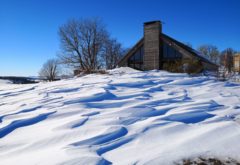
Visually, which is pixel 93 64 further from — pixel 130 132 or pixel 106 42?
pixel 130 132

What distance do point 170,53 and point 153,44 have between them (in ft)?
4.80

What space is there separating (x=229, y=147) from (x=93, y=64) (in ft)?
92.4

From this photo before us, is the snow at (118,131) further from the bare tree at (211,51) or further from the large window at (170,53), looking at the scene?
the bare tree at (211,51)

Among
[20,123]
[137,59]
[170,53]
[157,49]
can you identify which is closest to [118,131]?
[20,123]

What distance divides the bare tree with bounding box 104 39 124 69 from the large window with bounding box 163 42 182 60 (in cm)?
1830

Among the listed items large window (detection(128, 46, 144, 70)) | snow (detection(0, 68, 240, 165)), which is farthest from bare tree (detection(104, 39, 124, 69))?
snow (detection(0, 68, 240, 165))

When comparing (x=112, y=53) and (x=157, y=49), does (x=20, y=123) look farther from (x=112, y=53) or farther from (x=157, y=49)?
(x=112, y=53)

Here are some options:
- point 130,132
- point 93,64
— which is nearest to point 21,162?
point 130,132

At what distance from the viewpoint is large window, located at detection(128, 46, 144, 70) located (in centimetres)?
1688

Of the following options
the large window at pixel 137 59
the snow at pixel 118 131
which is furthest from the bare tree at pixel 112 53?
the snow at pixel 118 131

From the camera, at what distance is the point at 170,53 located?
1567cm

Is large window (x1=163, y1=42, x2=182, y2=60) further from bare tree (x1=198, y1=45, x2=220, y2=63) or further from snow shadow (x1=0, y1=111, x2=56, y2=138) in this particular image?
bare tree (x1=198, y1=45, x2=220, y2=63)

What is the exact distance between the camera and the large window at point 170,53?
15.3 m

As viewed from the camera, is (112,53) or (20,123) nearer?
(20,123)
